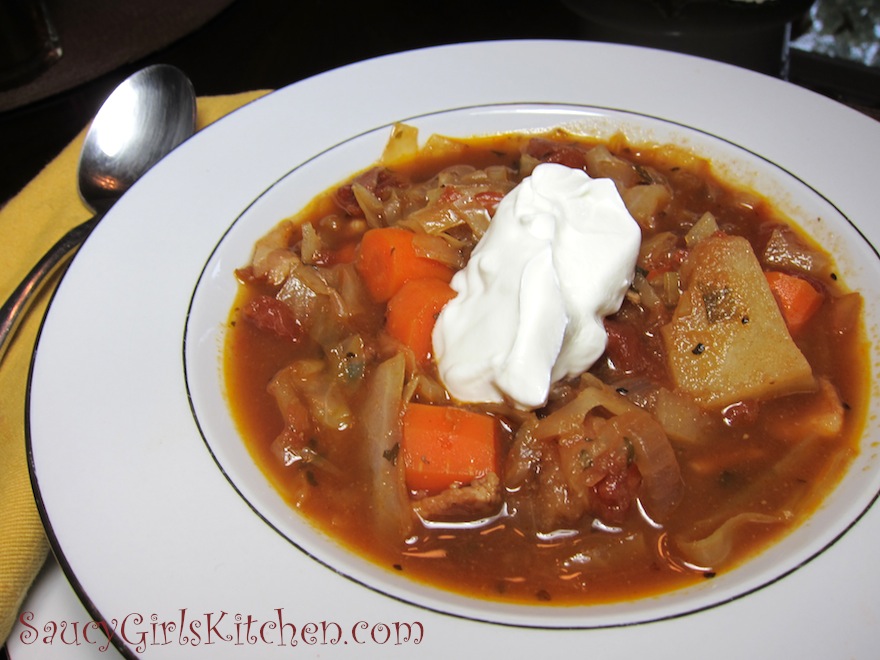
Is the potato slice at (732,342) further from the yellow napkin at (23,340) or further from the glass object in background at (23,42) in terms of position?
the glass object in background at (23,42)

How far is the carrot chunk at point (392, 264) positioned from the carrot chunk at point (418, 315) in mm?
88

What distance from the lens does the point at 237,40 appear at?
503 cm

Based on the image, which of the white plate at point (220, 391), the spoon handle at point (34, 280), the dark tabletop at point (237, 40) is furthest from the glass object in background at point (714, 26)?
the spoon handle at point (34, 280)

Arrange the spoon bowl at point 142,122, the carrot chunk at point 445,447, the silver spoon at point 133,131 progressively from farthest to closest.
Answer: the spoon bowl at point 142,122 → the silver spoon at point 133,131 → the carrot chunk at point 445,447

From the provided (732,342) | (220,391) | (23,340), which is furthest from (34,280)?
(732,342)

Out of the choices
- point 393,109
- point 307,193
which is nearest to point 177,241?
point 307,193

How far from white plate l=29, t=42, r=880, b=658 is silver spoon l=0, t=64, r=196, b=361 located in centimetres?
51

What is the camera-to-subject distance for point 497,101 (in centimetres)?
358

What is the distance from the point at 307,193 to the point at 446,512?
1.60 meters

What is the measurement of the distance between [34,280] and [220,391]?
101cm

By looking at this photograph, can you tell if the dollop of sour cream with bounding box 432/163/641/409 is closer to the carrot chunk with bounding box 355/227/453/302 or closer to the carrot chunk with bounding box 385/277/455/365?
the carrot chunk with bounding box 385/277/455/365

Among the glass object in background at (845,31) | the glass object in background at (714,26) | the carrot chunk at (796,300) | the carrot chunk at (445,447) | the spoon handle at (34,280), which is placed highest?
the glass object in background at (714,26)

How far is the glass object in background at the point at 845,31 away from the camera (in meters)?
4.88

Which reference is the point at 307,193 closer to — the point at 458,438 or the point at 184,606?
the point at 458,438
